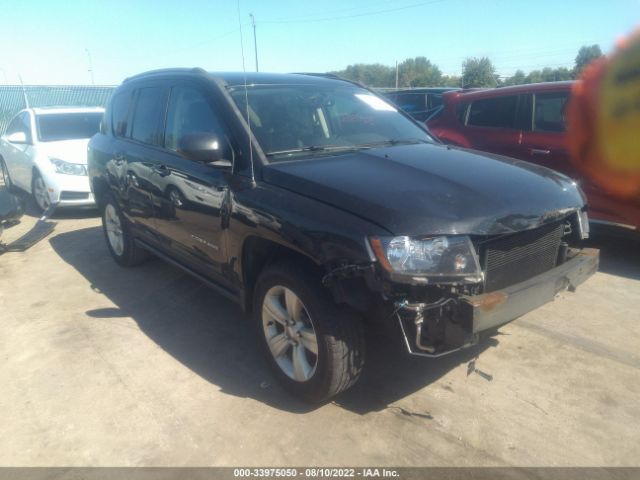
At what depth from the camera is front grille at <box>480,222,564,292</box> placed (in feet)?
8.48

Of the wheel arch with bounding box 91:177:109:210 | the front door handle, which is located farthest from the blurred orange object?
the wheel arch with bounding box 91:177:109:210

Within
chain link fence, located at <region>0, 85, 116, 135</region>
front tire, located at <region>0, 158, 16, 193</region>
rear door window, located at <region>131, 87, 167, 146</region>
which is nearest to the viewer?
rear door window, located at <region>131, 87, 167, 146</region>

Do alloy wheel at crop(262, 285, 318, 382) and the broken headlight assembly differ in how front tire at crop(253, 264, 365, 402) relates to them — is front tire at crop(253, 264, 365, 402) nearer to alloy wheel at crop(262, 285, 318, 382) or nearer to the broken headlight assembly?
alloy wheel at crop(262, 285, 318, 382)

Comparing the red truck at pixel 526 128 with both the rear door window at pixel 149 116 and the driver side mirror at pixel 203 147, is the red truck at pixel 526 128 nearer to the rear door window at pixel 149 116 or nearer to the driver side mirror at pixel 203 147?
the rear door window at pixel 149 116

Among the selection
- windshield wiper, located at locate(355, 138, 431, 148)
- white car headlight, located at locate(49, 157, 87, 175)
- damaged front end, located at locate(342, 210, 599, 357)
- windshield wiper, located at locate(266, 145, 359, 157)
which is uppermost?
windshield wiper, located at locate(266, 145, 359, 157)

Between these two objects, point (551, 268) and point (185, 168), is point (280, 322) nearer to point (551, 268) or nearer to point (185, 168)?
point (185, 168)

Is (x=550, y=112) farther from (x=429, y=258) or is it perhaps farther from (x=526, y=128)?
(x=429, y=258)

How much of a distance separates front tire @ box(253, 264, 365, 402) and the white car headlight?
19.0 feet

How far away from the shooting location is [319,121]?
12.0 ft

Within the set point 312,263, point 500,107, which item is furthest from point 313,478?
point 500,107

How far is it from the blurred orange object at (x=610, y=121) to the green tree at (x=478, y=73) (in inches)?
612

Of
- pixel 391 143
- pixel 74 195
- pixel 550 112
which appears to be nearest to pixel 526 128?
pixel 550 112

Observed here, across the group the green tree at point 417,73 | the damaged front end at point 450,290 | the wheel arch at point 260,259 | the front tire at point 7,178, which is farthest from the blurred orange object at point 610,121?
the green tree at point 417,73

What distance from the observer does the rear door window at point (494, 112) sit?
19.8 feet
